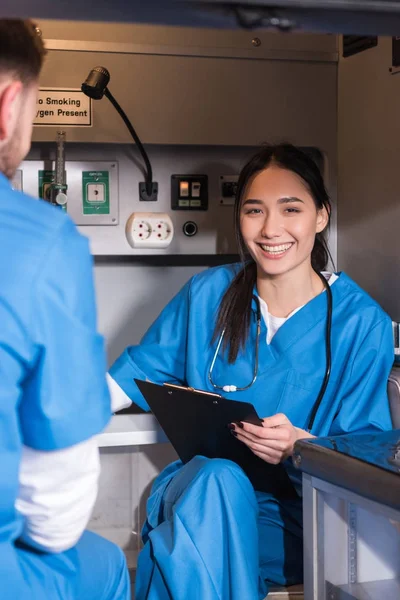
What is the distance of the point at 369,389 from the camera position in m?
1.84

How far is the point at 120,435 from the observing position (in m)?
2.00

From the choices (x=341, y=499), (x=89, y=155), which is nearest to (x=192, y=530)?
(x=341, y=499)

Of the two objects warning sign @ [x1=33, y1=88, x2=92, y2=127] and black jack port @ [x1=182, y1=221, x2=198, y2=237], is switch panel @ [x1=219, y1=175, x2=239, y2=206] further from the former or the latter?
warning sign @ [x1=33, y1=88, x2=92, y2=127]

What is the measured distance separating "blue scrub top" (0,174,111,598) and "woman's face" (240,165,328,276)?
1074 mm

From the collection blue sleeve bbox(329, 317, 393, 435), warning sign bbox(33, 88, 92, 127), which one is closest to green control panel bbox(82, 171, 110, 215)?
warning sign bbox(33, 88, 92, 127)

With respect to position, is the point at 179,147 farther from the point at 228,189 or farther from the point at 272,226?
the point at 272,226

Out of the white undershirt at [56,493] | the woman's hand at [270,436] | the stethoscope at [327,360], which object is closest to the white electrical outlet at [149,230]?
the stethoscope at [327,360]

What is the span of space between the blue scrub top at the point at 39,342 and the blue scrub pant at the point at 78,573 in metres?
0.04

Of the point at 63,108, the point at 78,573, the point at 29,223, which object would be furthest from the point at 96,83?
the point at 78,573

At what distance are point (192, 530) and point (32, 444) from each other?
28.9 inches

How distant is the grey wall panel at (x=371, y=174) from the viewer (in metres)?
2.17

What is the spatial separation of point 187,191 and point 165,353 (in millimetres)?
606

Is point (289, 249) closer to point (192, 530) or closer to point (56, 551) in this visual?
point (192, 530)

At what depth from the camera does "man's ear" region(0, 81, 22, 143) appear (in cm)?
96
